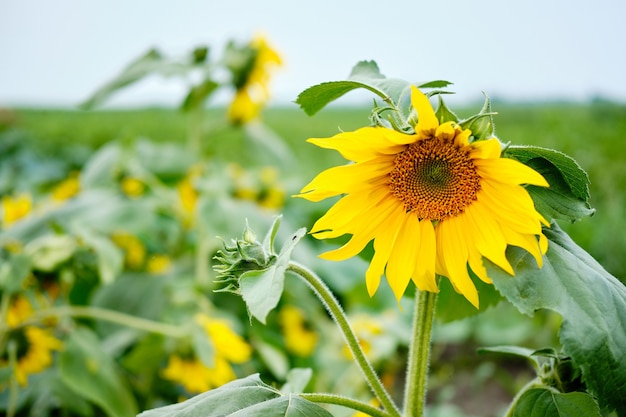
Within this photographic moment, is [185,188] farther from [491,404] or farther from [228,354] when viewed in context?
[491,404]

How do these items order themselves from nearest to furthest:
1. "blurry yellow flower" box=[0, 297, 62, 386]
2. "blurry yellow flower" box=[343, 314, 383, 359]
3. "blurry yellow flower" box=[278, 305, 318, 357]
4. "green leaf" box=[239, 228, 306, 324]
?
"green leaf" box=[239, 228, 306, 324], "blurry yellow flower" box=[0, 297, 62, 386], "blurry yellow flower" box=[343, 314, 383, 359], "blurry yellow flower" box=[278, 305, 318, 357]


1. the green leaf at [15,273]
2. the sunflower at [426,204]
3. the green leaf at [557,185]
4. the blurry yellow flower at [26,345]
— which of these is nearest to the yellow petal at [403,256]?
the sunflower at [426,204]

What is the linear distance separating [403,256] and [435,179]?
0.07 meters

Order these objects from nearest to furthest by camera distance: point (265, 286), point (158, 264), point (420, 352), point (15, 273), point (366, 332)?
point (265, 286) → point (420, 352) → point (15, 273) → point (366, 332) → point (158, 264)

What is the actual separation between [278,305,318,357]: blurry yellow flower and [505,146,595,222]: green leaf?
4.32ft

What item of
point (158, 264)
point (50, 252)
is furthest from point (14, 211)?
point (50, 252)

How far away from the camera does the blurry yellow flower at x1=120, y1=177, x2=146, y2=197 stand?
1583 millimetres

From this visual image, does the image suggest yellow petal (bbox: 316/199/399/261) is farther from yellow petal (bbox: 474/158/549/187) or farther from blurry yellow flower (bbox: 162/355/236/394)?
blurry yellow flower (bbox: 162/355/236/394)

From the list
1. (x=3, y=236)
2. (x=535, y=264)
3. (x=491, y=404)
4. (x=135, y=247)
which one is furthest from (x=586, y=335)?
(x=491, y=404)

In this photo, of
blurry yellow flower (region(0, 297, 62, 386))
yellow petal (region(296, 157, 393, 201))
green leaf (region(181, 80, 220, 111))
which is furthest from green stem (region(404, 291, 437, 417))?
green leaf (region(181, 80, 220, 111))

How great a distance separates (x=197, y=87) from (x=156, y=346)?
0.72 m

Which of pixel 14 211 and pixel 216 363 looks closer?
pixel 216 363

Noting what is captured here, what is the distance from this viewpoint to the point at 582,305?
1.69 ft

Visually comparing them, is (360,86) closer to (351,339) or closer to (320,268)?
(351,339)
